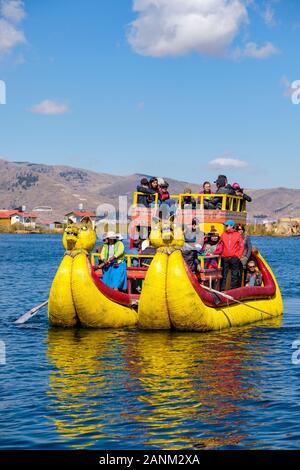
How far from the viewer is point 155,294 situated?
19.3 m

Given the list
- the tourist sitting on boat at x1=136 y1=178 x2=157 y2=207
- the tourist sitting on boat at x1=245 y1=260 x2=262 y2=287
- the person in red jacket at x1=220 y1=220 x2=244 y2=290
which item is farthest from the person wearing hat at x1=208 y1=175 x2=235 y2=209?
the tourist sitting on boat at x1=245 y1=260 x2=262 y2=287

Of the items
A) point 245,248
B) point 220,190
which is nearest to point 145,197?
point 220,190

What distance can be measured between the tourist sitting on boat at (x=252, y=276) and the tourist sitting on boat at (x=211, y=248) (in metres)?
1.72

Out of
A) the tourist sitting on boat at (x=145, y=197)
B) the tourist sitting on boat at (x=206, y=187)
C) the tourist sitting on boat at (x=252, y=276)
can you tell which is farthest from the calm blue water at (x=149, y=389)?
the tourist sitting on boat at (x=206, y=187)

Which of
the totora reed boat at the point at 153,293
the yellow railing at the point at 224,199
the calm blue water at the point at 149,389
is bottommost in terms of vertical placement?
the calm blue water at the point at 149,389

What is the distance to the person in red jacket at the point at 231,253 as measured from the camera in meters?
22.0

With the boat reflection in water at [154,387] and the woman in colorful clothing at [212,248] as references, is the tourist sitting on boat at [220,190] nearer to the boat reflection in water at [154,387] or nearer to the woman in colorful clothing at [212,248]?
the woman in colorful clothing at [212,248]

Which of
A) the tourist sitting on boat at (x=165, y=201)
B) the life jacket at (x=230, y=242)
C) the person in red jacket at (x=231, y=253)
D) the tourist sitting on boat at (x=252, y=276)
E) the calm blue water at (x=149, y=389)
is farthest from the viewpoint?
the tourist sitting on boat at (x=252, y=276)

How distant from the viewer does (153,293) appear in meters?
19.3

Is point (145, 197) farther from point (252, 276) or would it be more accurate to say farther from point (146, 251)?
point (252, 276)

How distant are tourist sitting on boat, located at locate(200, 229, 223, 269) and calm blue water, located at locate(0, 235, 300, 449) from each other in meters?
2.15

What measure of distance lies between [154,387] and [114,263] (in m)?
7.15

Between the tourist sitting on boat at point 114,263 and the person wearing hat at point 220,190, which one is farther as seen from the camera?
the person wearing hat at point 220,190

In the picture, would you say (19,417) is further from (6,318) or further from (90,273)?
(6,318)
